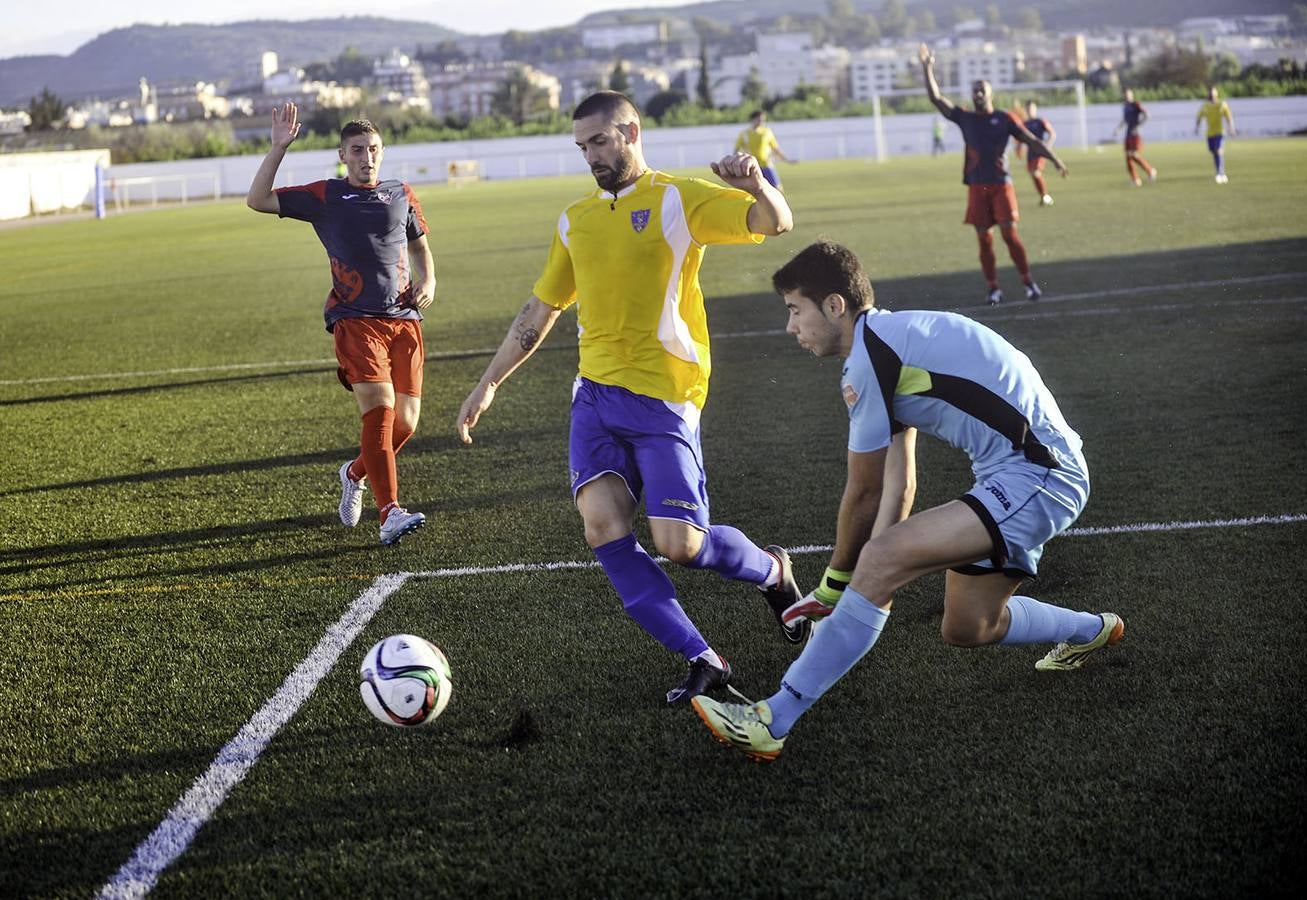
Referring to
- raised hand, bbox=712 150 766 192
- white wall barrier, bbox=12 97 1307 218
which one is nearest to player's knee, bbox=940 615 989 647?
raised hand, bbox=712 150 766 192

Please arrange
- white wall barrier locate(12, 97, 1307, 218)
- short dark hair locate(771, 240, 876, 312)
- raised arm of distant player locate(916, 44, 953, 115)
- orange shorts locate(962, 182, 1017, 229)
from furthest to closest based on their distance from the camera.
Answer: white wall barrier locate(12, 97, 1307, 218) → orange shorts locate(962, 182, 1017, 229) → raised arm of distant player locate(916, 44, 953, 115) → short dark hair locate(771, 240, 876, 312)

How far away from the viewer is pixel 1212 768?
12.7 feet

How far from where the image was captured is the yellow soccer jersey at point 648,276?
4.79 meters

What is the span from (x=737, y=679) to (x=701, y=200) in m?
1.69

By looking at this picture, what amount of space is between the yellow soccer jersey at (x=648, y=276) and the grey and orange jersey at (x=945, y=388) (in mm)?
857

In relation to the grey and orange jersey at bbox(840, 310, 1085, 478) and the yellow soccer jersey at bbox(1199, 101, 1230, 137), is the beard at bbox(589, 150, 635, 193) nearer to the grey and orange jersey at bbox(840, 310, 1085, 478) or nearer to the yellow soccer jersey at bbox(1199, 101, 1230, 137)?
the grey and orange jersey at bbox(840, 310, 1085, 478)

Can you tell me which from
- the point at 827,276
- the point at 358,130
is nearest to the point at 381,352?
the point at 358,130

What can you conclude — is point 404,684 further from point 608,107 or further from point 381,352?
point 381,352

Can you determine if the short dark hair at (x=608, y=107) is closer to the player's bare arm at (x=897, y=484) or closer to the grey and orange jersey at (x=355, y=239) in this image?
the player's bare arm at (x=897, y=484)

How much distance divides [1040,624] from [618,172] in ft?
6.94

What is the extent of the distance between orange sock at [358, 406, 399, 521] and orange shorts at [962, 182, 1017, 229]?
858cm

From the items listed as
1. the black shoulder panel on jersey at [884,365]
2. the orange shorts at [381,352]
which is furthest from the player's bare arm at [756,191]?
the orange shorts at [381,352]

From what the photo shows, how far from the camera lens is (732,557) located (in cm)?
485

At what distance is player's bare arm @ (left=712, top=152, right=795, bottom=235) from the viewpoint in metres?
4.27
